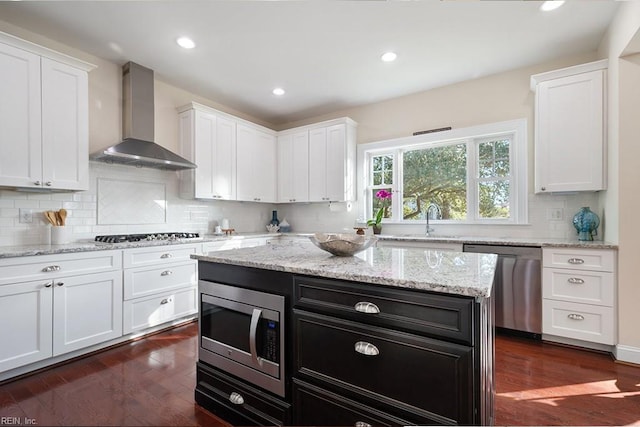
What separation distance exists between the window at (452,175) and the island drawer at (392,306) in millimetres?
2762

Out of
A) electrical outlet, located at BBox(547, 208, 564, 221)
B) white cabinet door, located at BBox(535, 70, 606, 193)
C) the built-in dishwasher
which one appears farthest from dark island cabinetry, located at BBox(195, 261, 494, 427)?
electrical outlet, located at BBox(547, 208, 564, 221)

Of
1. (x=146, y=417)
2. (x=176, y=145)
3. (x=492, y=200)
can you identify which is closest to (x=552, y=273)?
(x=492, y=200)

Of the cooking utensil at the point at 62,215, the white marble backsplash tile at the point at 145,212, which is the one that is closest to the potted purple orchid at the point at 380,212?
the white marble backsplash tile at the point at 145,212

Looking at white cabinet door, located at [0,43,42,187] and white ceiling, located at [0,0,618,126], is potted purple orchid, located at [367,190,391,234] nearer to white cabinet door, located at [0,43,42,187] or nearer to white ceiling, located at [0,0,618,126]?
white ceiling, located at [0,0,618,126]

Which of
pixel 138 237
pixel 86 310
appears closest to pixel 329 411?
pixel 86 310

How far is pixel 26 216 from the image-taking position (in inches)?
102

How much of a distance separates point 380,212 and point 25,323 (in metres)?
3.48

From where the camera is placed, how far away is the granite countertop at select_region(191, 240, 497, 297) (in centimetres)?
106

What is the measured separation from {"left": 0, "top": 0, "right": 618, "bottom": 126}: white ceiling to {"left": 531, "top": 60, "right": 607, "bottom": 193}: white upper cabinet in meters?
0.33

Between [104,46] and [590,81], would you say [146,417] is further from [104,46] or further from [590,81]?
[590,81]

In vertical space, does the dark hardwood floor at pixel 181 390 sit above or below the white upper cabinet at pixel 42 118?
Answer: below

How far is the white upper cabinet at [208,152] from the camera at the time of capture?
3609mm

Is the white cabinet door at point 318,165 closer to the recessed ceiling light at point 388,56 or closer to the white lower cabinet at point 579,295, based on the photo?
the recessed ceiling light at point 388,56

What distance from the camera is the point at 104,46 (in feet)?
9.24
